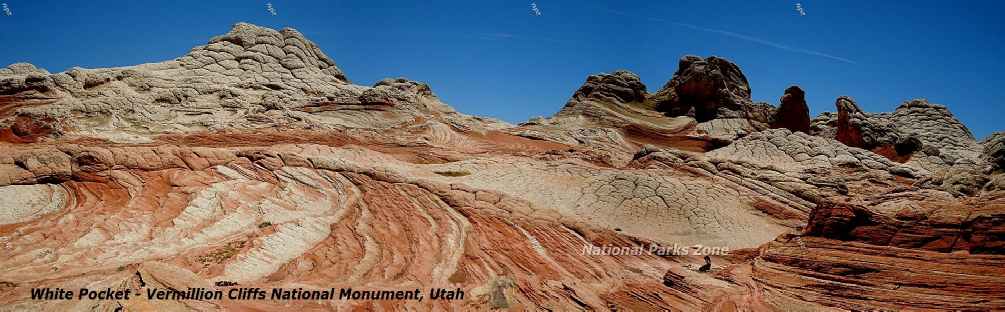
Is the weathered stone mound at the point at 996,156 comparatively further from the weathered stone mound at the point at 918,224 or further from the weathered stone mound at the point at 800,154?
the weathered stone mound at the point at 800,154

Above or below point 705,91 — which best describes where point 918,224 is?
below

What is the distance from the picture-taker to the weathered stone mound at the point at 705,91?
5000cm

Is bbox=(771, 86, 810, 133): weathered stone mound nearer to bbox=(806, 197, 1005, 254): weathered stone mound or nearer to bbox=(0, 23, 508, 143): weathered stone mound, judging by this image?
bbox=(0, 23, 508, 143): weathered stone mound

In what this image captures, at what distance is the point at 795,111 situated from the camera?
165ft

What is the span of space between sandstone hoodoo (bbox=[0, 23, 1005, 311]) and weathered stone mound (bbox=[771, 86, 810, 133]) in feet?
57.4

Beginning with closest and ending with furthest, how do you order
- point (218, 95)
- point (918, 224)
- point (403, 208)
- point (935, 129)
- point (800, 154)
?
point (918, 224) → point (403, 208) → point (218, 95) → point (800, 154) → point (935, 129)

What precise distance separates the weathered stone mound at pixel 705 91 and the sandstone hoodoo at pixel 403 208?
18.5 meters

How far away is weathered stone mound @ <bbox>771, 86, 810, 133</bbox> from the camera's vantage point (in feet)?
165

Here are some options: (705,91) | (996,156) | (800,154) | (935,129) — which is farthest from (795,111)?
(996,156)

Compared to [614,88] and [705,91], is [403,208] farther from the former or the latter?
[705,91]

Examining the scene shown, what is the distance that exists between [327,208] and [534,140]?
62.9ft

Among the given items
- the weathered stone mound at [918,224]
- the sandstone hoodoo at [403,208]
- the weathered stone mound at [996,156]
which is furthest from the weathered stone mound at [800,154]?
the weathered stone mound at [918,224]

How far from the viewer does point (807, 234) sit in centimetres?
1350

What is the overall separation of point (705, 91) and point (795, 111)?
770cm
